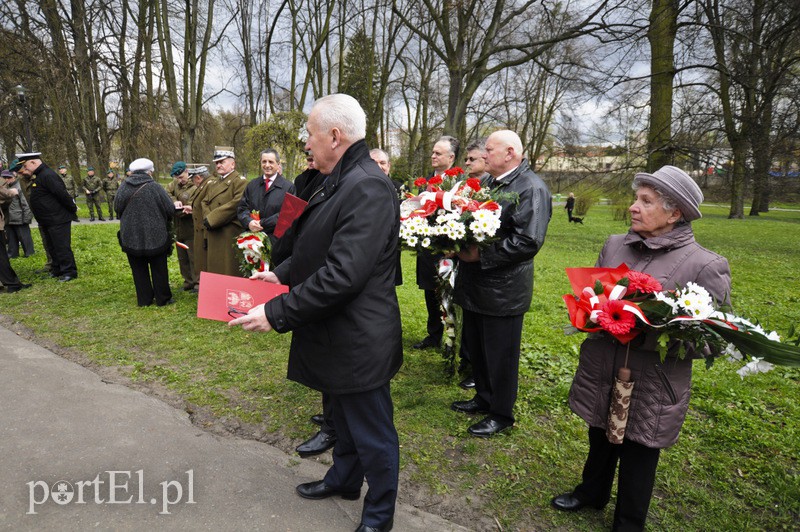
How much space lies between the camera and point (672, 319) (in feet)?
6.60

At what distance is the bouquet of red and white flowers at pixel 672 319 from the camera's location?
195 cm

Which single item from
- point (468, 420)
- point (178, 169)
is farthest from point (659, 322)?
point (178, 169)

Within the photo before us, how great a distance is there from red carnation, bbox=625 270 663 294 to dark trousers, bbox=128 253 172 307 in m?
6.14

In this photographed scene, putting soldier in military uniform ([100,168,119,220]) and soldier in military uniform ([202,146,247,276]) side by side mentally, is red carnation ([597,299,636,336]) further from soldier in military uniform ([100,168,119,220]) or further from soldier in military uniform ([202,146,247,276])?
soldier in military uniform ([100,168,119,220])

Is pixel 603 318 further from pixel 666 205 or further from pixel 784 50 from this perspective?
pixel 784 50

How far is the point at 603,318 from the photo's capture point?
83.3 inches

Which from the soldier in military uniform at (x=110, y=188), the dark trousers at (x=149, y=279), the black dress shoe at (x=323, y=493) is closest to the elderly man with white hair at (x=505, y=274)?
the black dress shoe at (x=323, y=493)

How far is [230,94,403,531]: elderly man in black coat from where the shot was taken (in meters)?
2.04

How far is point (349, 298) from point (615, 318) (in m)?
Result: 1.21

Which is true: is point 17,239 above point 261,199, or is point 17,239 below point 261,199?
below

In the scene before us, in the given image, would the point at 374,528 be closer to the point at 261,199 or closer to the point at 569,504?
the point at 569,504

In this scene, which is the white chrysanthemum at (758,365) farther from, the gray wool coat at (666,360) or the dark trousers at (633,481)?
the dark trousers at (633,481)

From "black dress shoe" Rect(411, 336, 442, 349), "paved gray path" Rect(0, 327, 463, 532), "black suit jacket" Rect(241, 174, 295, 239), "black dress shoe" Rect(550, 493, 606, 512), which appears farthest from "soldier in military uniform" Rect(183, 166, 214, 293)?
"black dress shoe" Rect(550, 493, 606, 512)

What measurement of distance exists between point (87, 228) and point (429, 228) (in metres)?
13.8
